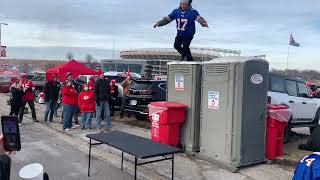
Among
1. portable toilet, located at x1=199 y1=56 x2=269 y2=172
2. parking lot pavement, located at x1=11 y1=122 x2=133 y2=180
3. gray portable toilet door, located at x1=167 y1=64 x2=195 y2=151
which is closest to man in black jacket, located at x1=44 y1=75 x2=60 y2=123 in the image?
parking lot pavement, located at x1=11 y1=122 x2=133 y2=180

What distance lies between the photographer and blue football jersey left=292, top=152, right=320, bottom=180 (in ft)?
8.10

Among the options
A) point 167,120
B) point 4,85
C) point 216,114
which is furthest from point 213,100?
point 4,85

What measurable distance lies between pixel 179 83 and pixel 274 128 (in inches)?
92.5

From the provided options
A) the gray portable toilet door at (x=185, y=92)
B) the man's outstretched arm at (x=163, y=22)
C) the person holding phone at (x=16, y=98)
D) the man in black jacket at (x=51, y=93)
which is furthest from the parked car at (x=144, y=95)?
the man's outstretched arm at (x=163, y=22)

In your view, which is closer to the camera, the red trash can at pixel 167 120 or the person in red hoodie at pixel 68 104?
the red trash can at pixel 167 120

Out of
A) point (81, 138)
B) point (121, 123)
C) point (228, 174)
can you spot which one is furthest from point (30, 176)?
point (121, 123)

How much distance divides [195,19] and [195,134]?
2.61 m

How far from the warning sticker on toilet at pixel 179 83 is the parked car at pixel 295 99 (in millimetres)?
3239

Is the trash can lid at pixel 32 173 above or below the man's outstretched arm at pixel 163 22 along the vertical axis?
below

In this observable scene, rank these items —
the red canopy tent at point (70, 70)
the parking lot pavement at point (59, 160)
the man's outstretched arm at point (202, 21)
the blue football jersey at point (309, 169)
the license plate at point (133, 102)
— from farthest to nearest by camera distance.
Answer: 1. the red canopy tent at point (70, 70)
2. the license plate at point (133, 102)
3. the man's outstretched arm at point (202, 21)
4. the parking lot pavement at point (59, 160)
5. the blue football jersey at point (309, 169)

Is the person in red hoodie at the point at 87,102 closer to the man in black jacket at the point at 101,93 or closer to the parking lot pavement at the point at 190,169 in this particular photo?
the man in black jacket at the point at 101,93

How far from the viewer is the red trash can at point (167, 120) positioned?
877cm

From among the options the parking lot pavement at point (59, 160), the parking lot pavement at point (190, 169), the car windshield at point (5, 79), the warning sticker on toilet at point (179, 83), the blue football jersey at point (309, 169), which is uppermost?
the warning sticker on toilet at point (179, 83)

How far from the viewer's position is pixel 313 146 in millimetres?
2703
